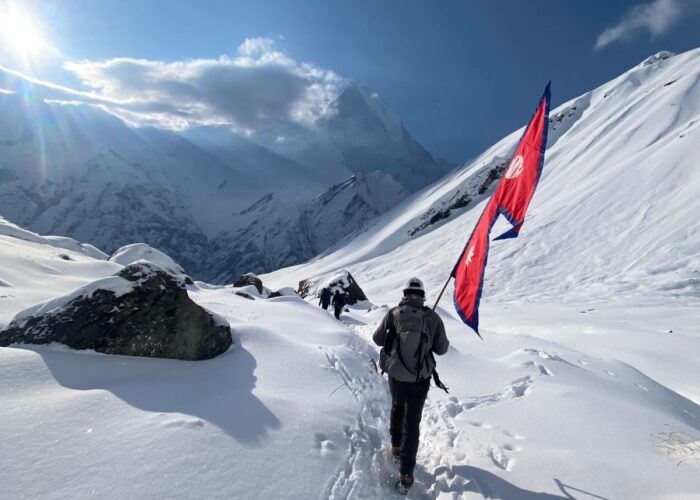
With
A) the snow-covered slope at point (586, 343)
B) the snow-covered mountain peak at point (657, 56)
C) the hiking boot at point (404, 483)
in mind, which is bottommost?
the hiking boot at point (404, 483)

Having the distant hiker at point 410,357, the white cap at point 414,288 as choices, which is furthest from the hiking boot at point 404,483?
the white cap at point 414,288

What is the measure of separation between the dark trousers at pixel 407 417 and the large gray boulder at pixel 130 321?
419cm

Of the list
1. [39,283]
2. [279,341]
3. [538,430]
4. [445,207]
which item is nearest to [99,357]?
[279,341]

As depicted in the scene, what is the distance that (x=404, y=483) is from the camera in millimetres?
4852

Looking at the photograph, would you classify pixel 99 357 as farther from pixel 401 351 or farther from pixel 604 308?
pixel 604 308

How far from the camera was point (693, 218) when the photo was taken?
89.2 ft

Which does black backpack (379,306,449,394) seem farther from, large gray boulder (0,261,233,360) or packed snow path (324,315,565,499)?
large gray boulder (0,261,233,360)

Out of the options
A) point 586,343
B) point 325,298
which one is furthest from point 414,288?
point 325,298

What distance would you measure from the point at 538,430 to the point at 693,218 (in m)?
29.1

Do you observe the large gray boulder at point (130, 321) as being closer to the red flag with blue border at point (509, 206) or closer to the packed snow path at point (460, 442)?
the packed snow path at point (460, 442)

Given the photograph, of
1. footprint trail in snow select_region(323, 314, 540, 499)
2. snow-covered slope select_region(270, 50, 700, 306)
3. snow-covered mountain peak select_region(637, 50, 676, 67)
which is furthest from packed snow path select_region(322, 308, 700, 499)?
snow-covered mountain peak select_region(637, 50, 676, 67)

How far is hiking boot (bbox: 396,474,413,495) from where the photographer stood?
482 centimetres

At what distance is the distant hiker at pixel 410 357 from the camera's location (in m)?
4.95

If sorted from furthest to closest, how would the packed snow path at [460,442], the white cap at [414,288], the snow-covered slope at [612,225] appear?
the snow-covered slope at [612,225]
the white cap at [414,288]
the packed snow path at [460,442]
